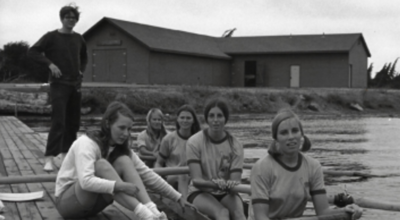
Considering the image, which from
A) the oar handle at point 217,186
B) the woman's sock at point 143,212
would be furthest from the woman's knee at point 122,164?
the oar handle at point 217,186

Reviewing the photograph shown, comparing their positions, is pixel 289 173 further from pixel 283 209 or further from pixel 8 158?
pixel 8 158

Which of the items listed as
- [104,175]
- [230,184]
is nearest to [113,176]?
[104,175]

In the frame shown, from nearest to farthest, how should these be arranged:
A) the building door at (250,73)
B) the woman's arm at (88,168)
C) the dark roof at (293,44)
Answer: the woman's arm at (88,168) → the dark roof at (293,44) → the building door at (250,73)

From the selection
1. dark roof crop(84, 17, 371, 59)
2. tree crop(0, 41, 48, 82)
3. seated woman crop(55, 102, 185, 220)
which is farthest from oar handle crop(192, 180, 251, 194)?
tree crop(0, 41, 48, 82)

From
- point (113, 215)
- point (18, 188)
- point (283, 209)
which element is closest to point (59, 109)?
point (18, 188)

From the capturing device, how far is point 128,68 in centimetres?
3606

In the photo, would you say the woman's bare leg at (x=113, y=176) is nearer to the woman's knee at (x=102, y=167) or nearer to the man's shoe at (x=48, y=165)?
the woman's knee at (x=102, y=167)

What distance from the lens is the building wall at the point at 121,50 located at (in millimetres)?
35875

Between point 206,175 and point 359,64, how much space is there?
139ft

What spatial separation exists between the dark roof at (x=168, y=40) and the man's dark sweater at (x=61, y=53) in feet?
92.1

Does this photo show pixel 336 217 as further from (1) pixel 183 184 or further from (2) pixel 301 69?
(2) pixel 301 69

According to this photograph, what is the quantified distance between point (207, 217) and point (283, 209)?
37.2 inches

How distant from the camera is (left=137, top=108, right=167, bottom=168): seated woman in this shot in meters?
7.01

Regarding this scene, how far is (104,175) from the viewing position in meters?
4.34
